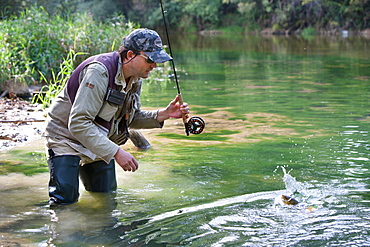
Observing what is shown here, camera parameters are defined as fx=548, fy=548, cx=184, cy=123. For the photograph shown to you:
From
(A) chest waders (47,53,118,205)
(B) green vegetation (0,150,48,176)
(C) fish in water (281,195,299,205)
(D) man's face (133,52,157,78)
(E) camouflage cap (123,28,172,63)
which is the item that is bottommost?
(C) fish in water (281,195,299,205)

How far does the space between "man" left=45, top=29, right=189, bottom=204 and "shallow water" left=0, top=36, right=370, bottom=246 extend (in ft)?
1.07

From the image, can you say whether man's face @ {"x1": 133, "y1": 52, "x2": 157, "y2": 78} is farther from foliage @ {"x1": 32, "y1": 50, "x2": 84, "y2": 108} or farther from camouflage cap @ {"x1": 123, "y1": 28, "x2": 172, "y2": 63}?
foliage @ {"x1": 32, "y1": 50, "x2": 84, "y2": 108}

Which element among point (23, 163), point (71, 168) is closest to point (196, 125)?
point (71, 168)

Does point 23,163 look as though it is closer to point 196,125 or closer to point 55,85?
point 196,125

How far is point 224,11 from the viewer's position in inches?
1886

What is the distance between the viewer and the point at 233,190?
4.57 metres

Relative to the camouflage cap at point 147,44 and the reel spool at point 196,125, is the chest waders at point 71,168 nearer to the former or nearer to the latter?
the camouflage cap at point 147,44

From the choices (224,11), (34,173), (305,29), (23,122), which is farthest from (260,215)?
(224,11)

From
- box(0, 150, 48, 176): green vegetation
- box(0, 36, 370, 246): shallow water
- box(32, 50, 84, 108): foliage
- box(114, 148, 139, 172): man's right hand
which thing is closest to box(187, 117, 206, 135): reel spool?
box(0, 36, 370, 246): shallow water

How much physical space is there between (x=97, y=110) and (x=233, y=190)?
1457 mm

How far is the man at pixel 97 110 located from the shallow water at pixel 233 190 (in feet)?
1.07

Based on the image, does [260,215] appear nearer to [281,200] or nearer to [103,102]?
[281,200]

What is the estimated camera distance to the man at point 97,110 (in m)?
3.67

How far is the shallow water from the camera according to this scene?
360 centimetres
